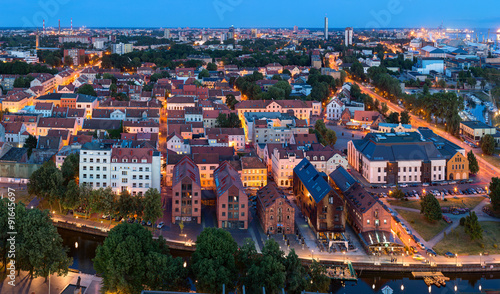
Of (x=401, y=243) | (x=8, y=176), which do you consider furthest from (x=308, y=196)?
(x=8, y=176)

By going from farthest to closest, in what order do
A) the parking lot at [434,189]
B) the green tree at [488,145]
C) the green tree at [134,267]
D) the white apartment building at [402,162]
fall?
the green tree at [488,145] < the white apartment building at [402,162] < the parking lot at [434,189] < the green tree at [134,267]

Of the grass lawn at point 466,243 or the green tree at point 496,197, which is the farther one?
the green tree at point 496,197

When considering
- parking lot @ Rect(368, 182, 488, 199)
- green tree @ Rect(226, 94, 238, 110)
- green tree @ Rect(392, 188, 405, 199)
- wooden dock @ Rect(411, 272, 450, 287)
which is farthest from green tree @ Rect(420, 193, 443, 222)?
green tree @ Rect(226, 94, 238, 110)

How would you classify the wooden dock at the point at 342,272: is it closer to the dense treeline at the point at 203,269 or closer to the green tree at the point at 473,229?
the dense treeline at the point at 203,269

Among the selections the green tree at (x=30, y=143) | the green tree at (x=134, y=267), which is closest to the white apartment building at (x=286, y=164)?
the green tree at (x=134, y=267)

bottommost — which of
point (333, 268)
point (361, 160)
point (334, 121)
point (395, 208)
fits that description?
point (333, 268)

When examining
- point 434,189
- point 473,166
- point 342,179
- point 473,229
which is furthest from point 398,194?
point 473,166

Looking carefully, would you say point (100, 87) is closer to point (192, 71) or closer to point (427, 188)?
point (192, 71)
